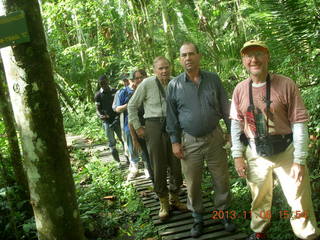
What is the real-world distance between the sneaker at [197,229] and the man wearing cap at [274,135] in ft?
3.36

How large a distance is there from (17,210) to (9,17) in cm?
320

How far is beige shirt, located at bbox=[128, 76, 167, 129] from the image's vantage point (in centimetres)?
438

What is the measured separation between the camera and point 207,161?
3.80 meters

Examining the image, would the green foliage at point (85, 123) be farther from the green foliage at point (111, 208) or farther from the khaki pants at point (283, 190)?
the khaki pants at point (283, 190)

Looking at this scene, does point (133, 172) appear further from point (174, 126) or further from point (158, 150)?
point (174, 126)

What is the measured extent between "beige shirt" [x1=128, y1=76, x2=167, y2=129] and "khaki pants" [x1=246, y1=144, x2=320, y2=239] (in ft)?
5.07

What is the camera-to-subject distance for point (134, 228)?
450 cm

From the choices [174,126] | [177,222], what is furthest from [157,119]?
[177,222]

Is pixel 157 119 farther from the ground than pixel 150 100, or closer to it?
closer to it

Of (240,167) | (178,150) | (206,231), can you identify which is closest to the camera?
(240,167)

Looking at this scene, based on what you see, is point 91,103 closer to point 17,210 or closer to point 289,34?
point 17,210

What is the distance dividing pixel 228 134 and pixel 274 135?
99 centimetres

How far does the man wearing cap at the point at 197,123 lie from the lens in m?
3.64

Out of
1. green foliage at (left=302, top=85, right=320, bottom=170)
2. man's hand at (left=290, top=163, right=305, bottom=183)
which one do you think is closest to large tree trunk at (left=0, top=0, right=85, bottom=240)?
man's hand at (left=290, top=163, right=305, bottom=183)
